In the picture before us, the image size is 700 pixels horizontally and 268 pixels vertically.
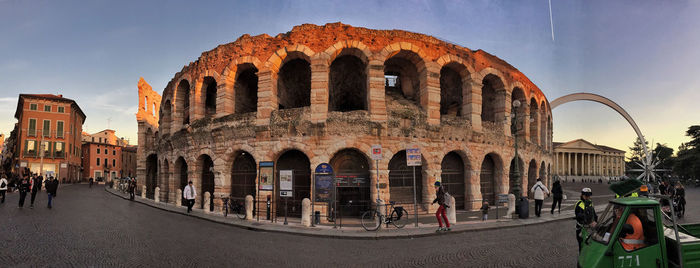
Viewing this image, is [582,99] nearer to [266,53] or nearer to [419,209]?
[419,209]

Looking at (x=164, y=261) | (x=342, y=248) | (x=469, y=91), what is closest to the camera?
(x=164, y=261)

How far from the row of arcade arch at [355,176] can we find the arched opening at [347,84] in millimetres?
3856

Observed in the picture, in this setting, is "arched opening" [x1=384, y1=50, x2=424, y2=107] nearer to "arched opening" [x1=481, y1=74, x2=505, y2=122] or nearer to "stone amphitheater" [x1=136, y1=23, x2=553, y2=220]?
"stone amphitheater" [x1=136, y1=23, x2=553, y2=220]

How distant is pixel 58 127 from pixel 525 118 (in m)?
56.5

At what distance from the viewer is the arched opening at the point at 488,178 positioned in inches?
707

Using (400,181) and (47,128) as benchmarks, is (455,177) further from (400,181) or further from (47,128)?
(47,128)

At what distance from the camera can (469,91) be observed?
16.8 metres

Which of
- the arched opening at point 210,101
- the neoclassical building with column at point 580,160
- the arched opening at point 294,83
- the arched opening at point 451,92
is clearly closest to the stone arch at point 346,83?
the arched opening at point 294,83

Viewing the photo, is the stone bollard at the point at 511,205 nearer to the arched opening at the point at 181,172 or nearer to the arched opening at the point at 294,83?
the arched opening at the point at 294,83

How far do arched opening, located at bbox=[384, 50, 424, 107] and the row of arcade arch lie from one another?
137 inches

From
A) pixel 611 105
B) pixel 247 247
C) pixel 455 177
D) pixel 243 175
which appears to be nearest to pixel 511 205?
pixel 455 177

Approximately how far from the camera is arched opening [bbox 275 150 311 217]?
1484 cm

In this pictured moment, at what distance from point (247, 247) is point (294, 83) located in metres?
11.9

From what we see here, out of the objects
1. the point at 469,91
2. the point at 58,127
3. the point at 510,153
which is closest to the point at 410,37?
the point at 469,91
